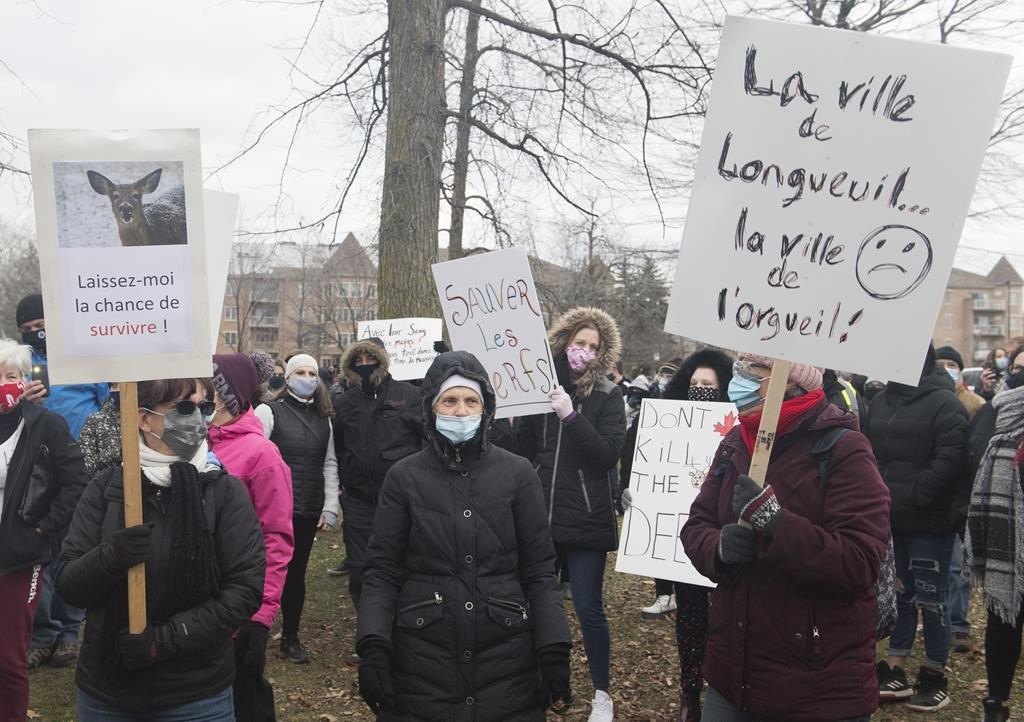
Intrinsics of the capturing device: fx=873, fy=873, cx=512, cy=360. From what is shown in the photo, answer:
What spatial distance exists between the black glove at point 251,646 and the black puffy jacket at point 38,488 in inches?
63.4

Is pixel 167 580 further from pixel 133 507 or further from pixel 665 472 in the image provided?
pixel 665 472

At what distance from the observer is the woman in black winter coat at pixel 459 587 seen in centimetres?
311

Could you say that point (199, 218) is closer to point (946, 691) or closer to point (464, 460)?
point (464, 460)

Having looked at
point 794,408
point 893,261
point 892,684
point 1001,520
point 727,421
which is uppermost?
point 893,261

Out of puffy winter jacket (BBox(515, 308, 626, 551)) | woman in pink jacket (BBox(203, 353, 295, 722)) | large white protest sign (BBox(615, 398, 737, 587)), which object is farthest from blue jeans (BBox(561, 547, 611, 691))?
woman in pink jacket (BBox(203, 353, 295, 722))

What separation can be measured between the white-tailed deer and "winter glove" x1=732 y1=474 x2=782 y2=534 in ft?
6.75

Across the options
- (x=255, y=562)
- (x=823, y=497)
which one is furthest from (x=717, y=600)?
(x=255, y=562)

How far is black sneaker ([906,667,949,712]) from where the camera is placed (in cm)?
552

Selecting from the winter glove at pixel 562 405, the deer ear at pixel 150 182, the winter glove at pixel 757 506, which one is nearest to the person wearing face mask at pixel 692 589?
the winter glove at pixel 562 405

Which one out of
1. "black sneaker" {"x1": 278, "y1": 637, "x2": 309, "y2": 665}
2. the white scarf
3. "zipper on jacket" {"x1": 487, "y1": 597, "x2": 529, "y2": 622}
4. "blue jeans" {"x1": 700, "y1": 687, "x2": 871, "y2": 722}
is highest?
the white scarf

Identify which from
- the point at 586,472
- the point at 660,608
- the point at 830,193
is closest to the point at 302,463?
the point at 586,472

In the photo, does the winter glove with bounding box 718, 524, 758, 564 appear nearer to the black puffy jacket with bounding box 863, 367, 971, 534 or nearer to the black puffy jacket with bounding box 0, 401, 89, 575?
the black puffy jacket with bounding box 863, 367, 971, 534

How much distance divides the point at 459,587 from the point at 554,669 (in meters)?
0.45

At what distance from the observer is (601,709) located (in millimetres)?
5020
